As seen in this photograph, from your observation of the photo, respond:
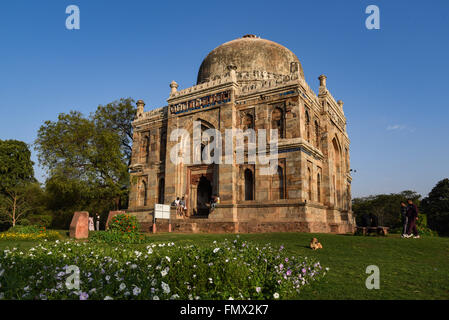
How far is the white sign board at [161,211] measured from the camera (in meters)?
20.6

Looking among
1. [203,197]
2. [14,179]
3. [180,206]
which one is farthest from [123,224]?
[14,179]

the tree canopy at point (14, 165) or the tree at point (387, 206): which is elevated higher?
the tree canopy at point (14, 165)

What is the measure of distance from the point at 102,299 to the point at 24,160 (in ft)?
119

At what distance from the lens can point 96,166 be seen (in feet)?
84.2

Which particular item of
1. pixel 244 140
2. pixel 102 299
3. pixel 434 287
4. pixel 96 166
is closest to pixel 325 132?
pixel 244 140

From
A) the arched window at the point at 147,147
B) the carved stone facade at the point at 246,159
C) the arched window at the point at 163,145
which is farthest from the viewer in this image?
the arched window at the point at 147,147

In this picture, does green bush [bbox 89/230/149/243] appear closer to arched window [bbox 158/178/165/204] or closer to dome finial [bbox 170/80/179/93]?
arched window [bbox 158/178/165/204]

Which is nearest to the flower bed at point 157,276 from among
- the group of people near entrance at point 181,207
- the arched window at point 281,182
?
the arched window at point 281,182

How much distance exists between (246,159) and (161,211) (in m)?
6.16

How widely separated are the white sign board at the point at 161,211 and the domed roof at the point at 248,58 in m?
10.8

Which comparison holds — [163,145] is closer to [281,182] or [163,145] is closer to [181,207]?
[181,207]

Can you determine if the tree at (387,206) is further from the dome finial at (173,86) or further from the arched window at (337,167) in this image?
the dome finial at (173,86)

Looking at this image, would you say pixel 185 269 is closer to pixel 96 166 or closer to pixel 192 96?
pixel 192 96

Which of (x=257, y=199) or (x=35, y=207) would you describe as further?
(x=35, y=207)
